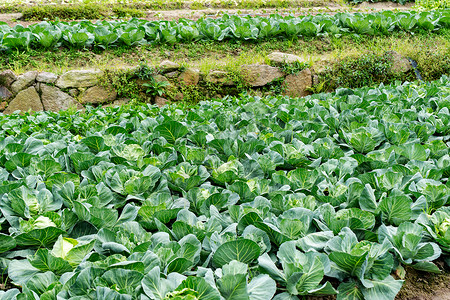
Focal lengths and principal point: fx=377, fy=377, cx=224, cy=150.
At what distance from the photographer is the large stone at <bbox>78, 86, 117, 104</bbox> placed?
6.40 m

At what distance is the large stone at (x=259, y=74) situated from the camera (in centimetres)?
689

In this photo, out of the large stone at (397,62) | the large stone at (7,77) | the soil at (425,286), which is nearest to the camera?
the soil at (425,286)

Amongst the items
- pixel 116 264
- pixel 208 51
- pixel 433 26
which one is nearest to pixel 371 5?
pixel 433 26

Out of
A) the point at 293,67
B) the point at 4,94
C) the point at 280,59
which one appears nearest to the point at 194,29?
the point at 280,59

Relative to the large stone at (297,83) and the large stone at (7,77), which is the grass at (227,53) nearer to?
the large stone at (7,77)

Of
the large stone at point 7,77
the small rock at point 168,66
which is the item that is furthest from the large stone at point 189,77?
the large stone at point 7,77

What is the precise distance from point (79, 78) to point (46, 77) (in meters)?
0.51

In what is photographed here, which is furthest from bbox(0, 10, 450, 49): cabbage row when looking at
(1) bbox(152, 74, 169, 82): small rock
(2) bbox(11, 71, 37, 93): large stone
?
(1) bbox(152, 74, 169, 82): small rock

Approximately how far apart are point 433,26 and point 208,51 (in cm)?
563

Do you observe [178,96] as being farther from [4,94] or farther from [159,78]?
[4,94]

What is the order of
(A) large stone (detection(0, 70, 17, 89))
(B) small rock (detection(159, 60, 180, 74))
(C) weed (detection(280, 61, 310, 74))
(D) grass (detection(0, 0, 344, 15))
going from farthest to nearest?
(D) grass (detection(0, 0, 344, 15)) < (C) weed (detection(280, 61, 310, 74)) < (B) small rock (detection(159, 60, 180, 74)) < (A) large stone (detection(0, 70, 17, 89))

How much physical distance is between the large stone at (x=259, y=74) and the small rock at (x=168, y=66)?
1231 millimetres

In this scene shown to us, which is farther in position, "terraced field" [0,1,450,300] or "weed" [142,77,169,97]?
"weed" [142,77,169,97]

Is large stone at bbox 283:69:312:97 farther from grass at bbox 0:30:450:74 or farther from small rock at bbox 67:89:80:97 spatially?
small rock at bbox 67:89:80:97
